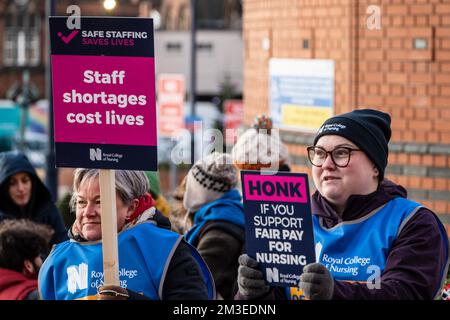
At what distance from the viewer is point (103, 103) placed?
406 centimetres

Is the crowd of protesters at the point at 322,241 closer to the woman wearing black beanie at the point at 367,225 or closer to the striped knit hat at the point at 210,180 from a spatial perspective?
the woman wearing black beanie at the point at 367,225

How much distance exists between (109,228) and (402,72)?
610 centimetres

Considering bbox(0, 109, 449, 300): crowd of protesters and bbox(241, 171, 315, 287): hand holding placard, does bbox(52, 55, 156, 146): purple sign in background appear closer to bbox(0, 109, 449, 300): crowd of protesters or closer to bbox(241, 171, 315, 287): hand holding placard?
bbox(0, 109, 449, 300): crowd of protesters

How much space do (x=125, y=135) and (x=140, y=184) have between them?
0.36 m

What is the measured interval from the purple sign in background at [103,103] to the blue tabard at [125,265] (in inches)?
14.3

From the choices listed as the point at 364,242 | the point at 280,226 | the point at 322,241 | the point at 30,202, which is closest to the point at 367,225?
the point at 364,242

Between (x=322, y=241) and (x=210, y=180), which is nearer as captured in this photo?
(x=322, y=241)

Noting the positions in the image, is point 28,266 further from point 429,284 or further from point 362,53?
point 362,53

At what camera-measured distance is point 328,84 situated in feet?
34.2

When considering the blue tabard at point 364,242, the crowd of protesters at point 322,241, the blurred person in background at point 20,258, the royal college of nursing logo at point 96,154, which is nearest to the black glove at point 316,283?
the crowd of protesters at point 322,241

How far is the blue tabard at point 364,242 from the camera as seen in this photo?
3984mm

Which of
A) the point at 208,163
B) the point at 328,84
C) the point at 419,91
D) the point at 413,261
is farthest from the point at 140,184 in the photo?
the point at 328,84

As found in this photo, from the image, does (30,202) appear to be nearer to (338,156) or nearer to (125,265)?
(125,265)

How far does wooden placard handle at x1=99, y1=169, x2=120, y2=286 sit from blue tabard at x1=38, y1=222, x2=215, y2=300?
16 centimetres
